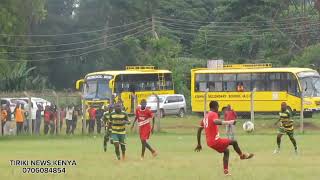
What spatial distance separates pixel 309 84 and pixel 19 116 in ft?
67.0

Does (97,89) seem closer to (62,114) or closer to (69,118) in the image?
(62,114)

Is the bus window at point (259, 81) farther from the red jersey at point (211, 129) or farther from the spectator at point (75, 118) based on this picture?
the red jersey at point (211, 129)

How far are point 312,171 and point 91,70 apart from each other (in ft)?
242

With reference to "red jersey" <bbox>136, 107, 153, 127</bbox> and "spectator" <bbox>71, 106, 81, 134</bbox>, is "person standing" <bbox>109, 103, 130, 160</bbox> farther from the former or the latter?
"spectator" <bbox>71, 106, 81, 134</bbox>

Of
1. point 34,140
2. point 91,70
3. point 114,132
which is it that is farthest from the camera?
point 91,70

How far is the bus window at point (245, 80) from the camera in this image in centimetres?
5131

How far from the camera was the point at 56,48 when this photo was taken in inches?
3580

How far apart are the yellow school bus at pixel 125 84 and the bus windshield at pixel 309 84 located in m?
11.5

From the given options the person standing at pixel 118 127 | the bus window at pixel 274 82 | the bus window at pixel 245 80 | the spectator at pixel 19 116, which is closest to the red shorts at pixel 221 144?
the person standing at pixel 118 127

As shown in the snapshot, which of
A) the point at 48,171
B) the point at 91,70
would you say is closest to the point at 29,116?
the point at 48,171

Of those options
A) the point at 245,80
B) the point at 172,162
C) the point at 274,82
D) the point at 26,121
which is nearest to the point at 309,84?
the point at 274,82

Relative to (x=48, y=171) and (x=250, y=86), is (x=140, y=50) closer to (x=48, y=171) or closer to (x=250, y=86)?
(x=250, y=86)

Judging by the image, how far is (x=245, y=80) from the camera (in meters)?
51.6

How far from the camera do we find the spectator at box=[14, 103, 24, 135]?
123 feet
